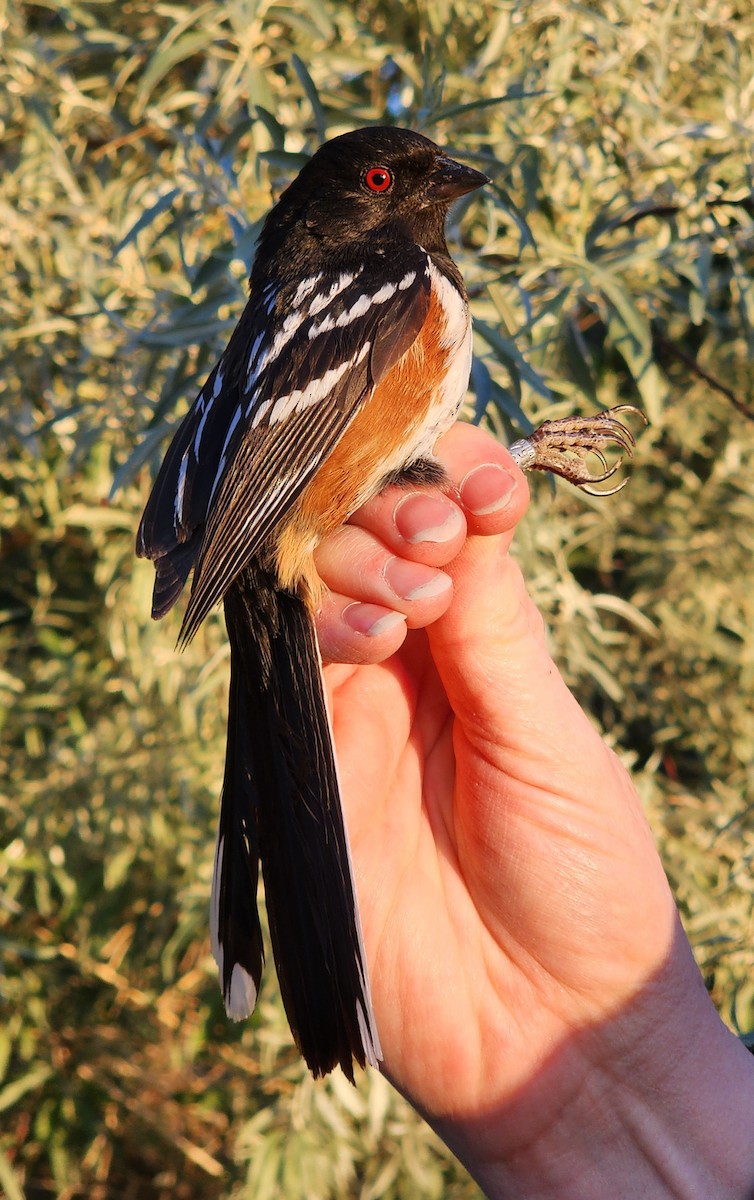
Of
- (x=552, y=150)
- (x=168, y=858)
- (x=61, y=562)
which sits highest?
(x=552, y=150)

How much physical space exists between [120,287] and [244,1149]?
2.69 metres

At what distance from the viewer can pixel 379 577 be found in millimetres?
2117

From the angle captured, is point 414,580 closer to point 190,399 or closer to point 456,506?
point 456,506

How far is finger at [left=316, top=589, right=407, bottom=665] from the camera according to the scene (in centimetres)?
210

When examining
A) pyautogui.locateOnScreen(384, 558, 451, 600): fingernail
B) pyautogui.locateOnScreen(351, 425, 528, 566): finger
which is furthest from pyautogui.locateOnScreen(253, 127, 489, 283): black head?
pyautogui.locateOnScreen(384, 558, 451, 600): fingernail

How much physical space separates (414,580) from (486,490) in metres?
0.21

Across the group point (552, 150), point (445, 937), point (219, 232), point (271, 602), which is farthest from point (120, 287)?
point (445, 937)

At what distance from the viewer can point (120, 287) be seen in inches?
137

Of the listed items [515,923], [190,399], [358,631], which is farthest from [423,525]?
[190,399]

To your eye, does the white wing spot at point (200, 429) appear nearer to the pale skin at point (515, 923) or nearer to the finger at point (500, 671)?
the pale skin at point (515, 923)

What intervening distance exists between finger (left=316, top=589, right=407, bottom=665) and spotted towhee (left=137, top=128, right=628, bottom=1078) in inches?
1.8

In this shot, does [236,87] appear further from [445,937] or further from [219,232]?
[445,937]

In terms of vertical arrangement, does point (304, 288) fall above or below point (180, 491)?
above

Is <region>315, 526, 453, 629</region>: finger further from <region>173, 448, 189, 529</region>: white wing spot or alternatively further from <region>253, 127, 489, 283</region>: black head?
<region>253, 127, 489, 283</region>: black head
